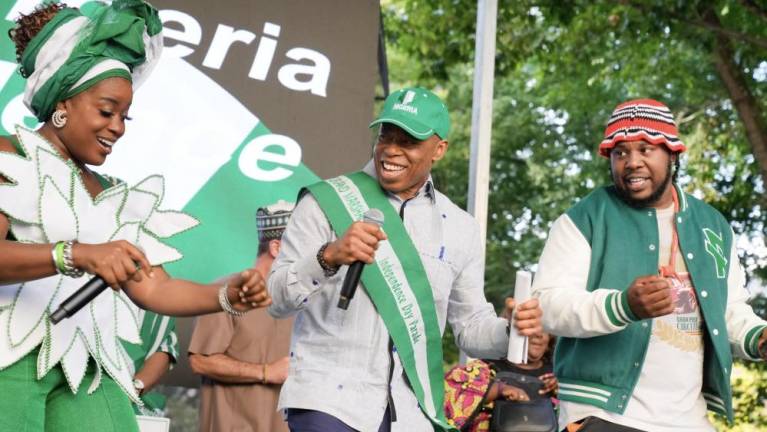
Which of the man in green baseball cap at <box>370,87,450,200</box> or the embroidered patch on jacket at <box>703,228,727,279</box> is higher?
the man in green baseball cap at <box>370,87,450,200</box>

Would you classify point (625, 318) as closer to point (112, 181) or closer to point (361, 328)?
point (361, 328)

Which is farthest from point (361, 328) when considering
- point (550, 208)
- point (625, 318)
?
point (550, 208)

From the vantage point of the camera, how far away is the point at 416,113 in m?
4.31

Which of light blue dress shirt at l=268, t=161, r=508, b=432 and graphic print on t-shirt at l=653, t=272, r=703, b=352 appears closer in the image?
light blue dress shirt at l=268, t=161, r=508, b=432

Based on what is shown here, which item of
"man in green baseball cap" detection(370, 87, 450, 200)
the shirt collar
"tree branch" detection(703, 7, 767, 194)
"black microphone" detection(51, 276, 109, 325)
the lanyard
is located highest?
"tree branch" detection(703, 7, 767, 194)

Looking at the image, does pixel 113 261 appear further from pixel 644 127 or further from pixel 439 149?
pixel 644 127

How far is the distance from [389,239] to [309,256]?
47cm

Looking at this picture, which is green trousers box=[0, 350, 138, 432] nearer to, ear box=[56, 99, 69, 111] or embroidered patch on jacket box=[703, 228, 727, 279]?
ear box=[56, 99, 69, 111]

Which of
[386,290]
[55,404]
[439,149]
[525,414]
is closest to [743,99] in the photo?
[525,414]

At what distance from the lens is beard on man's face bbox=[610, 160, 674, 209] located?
4.54 m

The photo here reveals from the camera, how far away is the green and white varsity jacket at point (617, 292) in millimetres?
4250

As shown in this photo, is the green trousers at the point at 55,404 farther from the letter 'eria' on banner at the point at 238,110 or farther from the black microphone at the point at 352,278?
the letter 'eria' on banner at the point at 238,110

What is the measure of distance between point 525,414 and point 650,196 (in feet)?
5.60

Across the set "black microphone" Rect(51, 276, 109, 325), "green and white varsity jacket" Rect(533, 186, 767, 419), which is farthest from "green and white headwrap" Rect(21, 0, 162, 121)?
"green and white varsity jacket" Rect(533, 186, 767, 419)
